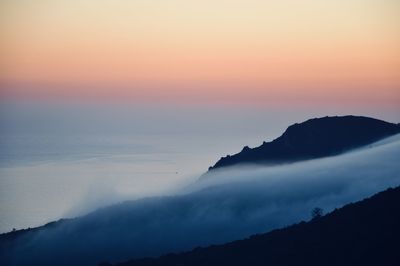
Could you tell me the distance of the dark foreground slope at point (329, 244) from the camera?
148ft

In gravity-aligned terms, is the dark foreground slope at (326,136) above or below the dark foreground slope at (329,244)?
above

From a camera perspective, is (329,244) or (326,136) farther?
(326,136)

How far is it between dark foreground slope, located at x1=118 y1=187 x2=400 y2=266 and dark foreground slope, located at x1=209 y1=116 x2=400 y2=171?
146 ft

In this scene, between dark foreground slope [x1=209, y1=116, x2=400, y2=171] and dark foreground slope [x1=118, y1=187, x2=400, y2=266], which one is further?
dark foreground slope [x1=209, y1=116, x2=400, y2=171]

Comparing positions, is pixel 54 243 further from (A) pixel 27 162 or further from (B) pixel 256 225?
(A) pixel 27 162

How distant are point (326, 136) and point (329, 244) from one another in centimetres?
5262

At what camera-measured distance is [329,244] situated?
156 ft

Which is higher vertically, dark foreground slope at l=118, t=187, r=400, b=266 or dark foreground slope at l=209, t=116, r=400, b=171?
dark foreground slope at l=209, t=116, r=400, b=171

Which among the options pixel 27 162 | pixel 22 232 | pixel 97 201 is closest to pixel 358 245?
pixel 22 232

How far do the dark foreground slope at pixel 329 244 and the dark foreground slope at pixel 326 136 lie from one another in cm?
4453

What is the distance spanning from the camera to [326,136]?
9881 centimetres

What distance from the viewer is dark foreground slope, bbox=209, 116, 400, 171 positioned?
9575cm

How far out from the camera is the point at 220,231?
76.8 m

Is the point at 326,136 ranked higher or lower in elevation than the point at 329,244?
higher
